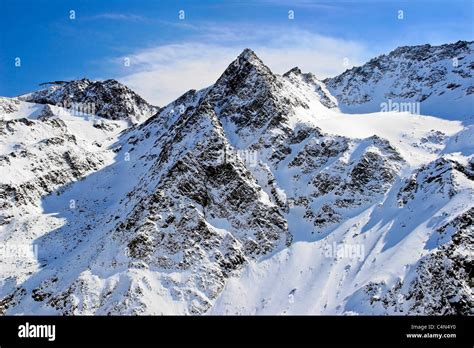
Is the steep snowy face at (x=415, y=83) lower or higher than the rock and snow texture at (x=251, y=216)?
higher

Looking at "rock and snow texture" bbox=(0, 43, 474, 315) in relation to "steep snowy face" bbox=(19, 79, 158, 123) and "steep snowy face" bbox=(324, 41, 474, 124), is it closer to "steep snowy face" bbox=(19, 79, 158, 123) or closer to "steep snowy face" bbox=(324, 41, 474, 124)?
"steep snowy face" bbox=(324, 41, 474, 124)

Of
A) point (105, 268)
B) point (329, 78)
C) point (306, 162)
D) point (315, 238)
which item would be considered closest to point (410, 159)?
point (306, 162)

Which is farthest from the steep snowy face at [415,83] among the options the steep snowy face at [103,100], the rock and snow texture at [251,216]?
Result: the steep snowy face at [103,100]

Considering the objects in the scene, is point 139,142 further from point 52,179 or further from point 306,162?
point 306,162

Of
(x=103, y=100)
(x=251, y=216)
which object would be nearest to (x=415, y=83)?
(x=251, y=216)

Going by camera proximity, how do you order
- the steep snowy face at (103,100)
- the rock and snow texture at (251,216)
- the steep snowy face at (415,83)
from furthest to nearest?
the steep snowy face at (103,100), the steep snowy face at (415,83), the rock and snow texture at (251,216)

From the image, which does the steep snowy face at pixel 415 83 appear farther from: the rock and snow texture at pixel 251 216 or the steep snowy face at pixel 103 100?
the steep snowy face at pixel 103 100

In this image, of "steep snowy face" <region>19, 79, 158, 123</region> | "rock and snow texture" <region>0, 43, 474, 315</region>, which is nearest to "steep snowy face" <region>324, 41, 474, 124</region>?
"rock and snow texture" <region>0, 43, 474, 315</region>
